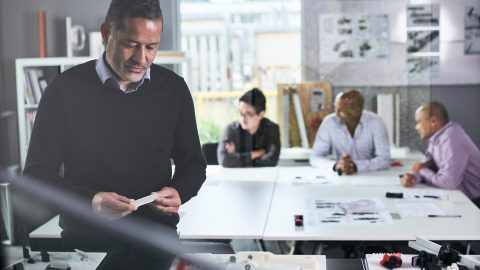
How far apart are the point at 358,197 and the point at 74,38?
170 centimetres

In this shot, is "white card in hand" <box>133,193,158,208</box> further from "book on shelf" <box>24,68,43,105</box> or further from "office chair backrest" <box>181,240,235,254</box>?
"book on shelf" <box>24,68,43,105</box>

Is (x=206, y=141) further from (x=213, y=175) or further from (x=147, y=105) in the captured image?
(x=147, y=105)

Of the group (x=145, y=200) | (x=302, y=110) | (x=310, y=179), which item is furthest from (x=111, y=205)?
(x=302, y=110)

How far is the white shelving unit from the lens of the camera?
3.10 m

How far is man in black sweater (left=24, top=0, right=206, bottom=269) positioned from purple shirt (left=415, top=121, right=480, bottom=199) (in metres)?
1.75

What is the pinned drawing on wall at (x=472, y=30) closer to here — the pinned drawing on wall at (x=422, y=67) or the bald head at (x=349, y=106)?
the pinned drawing on wall at (x=422, y=67)

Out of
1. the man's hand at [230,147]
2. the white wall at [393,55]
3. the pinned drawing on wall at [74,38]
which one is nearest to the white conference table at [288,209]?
the man's hand at [230,147]

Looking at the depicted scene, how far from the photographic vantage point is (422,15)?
377 cm

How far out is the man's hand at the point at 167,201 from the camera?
2.95 meters

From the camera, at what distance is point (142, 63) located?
9.46ft

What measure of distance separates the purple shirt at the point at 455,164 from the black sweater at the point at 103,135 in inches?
70.7

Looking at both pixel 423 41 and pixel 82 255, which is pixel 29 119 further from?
pixel 423 41

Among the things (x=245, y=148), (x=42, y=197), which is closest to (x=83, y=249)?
(x=42, y=197)

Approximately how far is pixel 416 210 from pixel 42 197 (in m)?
1.86
